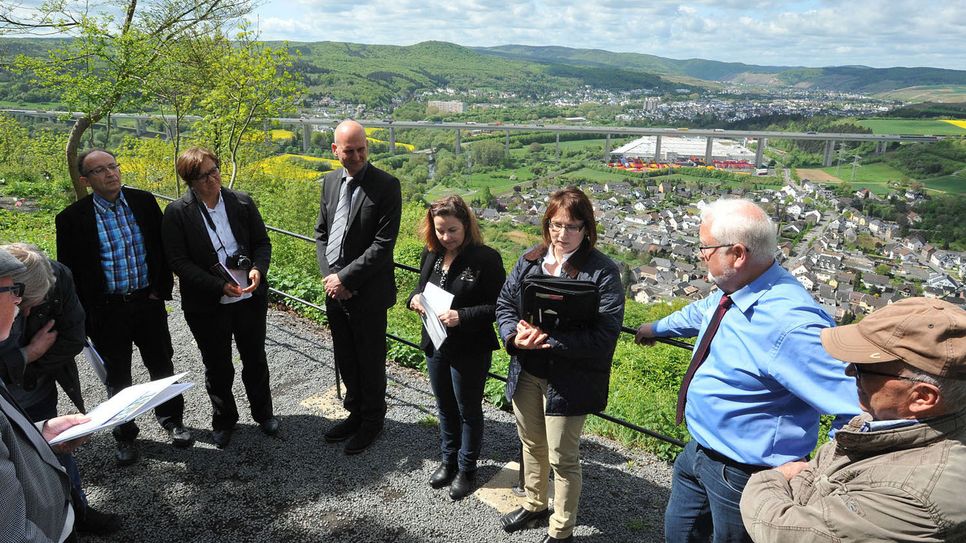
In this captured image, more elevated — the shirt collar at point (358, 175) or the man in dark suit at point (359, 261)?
the shirt collar at point (358, 175)

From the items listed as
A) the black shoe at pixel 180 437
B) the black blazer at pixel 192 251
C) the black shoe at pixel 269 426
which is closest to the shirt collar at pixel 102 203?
the black blazer at pixel 192 251

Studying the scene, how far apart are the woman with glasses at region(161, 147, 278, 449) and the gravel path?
1.05 feet

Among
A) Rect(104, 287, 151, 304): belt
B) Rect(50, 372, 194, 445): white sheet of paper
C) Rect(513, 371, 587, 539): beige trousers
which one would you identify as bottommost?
Rect(513, 371, 587, 539): beige trousers

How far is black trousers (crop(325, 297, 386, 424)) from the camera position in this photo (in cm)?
374

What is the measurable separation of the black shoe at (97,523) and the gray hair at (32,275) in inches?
52.2

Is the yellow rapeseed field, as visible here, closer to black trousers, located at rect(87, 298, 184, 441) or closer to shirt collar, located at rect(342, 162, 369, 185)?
→ black trousers, located at rect(87, 298, 184, 441)

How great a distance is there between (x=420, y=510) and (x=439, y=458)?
54cm

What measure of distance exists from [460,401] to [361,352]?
0.90m

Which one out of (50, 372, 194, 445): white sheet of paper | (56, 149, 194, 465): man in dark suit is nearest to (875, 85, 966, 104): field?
(56, 149, 194, 465): man in dark suit

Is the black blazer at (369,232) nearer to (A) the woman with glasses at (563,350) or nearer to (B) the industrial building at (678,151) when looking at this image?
(A) the woman with glasses at (563,350)

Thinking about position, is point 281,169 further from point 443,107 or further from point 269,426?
point 443,107

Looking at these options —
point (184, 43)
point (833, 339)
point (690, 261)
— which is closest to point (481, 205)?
point (690, 261)

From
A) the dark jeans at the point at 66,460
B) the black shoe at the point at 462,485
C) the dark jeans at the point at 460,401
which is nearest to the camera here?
the dark jeans at the point at 66,460

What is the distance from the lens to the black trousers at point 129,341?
359 cm
